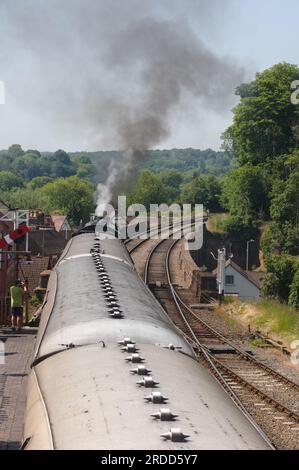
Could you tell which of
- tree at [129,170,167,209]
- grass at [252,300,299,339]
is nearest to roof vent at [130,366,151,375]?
grass at [252,300,299,339]

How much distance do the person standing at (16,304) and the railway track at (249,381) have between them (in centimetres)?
394

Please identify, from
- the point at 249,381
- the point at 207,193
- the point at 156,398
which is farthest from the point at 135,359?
the point at 207,193

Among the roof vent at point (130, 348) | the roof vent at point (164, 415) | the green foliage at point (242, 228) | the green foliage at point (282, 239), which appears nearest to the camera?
the roof vent at point (164, 415)

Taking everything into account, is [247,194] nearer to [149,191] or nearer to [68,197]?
[149,191]

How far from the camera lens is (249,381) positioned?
14445 mm

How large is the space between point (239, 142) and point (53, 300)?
4745cm

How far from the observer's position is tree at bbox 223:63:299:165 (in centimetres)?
5403

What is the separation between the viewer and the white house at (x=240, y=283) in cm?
4924

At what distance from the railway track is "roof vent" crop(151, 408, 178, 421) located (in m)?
2.48

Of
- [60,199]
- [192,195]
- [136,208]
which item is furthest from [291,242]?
[60,199]

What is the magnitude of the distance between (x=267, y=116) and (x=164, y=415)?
5143cm

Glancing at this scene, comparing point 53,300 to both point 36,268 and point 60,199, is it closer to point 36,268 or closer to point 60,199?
point 36,268

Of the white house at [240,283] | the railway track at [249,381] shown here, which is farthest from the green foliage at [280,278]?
the railway track at [249,381]

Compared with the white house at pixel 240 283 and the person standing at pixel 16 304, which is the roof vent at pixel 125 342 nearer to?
the person standing at pixel 16 304
